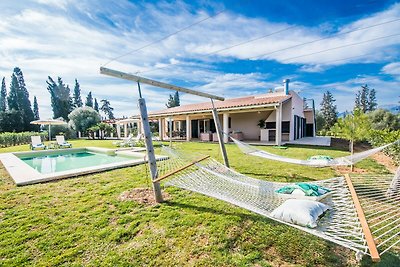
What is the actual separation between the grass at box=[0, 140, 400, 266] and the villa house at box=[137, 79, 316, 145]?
8184mm

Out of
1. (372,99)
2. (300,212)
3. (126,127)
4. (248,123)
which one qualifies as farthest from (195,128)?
(372,99)

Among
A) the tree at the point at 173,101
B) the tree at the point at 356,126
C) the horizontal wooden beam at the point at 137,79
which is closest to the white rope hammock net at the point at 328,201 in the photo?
the horizontal wooden beam at the point at 137,79

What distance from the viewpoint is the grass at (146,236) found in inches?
83.8

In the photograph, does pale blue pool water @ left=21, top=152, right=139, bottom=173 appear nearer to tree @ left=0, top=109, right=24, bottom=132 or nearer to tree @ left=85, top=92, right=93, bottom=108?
tree @ left=0, top=109, right=24, bottom=132

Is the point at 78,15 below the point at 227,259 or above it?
above

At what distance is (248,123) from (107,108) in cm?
4935

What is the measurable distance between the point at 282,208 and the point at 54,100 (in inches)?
1730

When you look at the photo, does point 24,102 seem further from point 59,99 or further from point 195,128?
point 195,128

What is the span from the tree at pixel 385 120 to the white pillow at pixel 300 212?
28.3 meters

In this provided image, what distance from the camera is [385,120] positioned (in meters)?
25.4

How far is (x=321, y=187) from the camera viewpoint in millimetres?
3172

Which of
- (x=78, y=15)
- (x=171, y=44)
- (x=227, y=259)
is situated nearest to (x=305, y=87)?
(x=171, y=44)

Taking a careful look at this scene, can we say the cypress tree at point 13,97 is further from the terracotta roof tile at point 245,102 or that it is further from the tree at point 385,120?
the tree at point 385,120

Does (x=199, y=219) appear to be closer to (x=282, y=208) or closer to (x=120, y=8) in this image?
(x=282, y=208)
